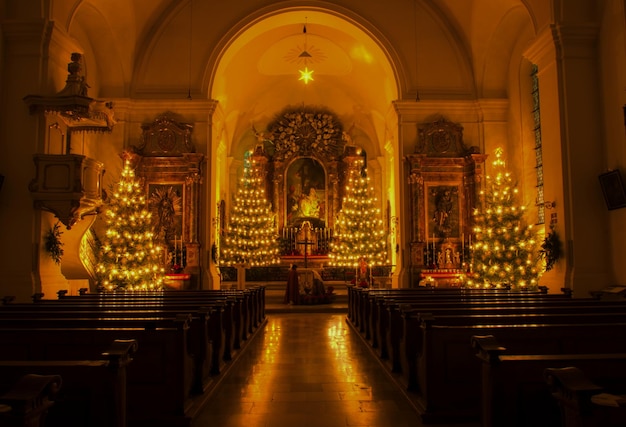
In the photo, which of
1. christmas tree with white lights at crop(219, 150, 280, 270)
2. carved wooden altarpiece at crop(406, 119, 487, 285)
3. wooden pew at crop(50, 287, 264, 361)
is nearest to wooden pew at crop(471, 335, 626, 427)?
wooden pew at crop(50, 287, 264, 361)

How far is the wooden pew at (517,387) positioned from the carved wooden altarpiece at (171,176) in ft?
44.9

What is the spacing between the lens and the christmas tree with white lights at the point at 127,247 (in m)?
13.4

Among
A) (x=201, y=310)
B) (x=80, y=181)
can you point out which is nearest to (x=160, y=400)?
(x=201, y=310)

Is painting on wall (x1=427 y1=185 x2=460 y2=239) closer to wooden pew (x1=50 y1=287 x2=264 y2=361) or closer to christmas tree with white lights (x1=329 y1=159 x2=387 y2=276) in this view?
christmas tree with white lights (x1=329 y1=159 x2=387 y2=276)

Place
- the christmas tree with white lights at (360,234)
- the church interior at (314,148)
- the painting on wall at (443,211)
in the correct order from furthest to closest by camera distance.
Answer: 1. the christmas tree with white lights at (360,234)
2. the painting on wall at (443,211)
3. the church interior at (314,148)

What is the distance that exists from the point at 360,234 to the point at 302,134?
797 centimetres

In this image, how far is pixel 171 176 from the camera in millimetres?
16906

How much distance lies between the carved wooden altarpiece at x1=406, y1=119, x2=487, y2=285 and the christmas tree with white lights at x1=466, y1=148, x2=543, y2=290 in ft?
9.65

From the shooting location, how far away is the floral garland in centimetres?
2592

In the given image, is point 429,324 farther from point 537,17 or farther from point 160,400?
point 537,17

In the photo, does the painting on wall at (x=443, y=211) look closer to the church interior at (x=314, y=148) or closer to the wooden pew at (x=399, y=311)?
the church interior at (x=314, y=148)

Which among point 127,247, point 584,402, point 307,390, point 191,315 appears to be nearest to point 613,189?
point 307,390

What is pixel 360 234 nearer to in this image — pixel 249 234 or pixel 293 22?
pixel 249 234

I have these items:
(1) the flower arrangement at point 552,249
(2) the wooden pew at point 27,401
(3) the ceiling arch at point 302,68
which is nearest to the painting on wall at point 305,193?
(3) the ceiling arch at point 302,68
